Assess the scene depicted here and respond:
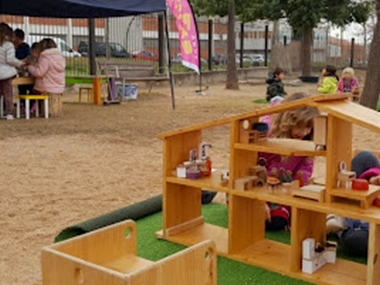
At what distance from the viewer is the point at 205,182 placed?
3.81 meters

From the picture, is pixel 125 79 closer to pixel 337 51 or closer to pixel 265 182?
pixel 265 182

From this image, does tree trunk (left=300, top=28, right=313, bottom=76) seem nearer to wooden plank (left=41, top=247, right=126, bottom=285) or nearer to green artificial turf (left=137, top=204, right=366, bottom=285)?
green artificial turf (left=137, top=204, right=366, bottom=285)

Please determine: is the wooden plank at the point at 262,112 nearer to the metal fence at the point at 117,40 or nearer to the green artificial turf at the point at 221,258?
the green artificial turf at the point at 221,258

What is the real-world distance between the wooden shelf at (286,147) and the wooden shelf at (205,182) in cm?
28

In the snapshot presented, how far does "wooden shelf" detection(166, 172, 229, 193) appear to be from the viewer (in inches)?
147

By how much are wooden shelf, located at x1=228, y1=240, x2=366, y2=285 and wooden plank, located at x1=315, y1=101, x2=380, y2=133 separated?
2.84ft

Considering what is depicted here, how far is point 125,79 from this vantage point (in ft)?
47.7

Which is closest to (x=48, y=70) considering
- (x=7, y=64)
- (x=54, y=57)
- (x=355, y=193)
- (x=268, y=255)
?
(x=54, y=57)

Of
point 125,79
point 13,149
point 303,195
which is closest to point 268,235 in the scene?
point 303,195

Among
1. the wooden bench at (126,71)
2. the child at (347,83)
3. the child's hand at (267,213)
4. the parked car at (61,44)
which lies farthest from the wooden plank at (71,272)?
the parked car at (61,44)

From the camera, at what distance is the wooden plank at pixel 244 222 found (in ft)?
12.2

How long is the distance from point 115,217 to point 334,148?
5.59 feet

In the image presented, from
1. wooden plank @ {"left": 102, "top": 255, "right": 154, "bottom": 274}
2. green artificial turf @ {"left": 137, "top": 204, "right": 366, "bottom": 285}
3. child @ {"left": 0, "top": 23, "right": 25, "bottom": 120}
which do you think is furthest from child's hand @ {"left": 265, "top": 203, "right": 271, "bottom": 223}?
child @ {"left": 0, "top": 23, "right": 25, "bottom": 120}

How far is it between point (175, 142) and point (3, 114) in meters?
7.30
